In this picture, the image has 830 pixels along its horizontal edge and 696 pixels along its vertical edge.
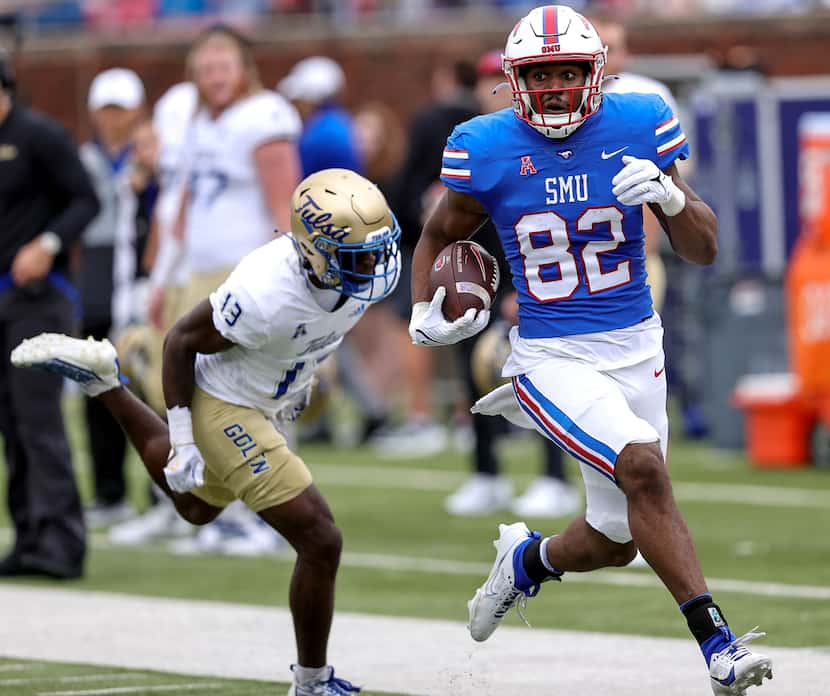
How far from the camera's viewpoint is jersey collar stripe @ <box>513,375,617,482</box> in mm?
5391

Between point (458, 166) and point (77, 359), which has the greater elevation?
point (458, 166)

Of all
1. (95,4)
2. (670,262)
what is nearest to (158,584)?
(670,262)

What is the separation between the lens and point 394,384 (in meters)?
15.3

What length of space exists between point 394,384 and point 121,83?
17.5 feet

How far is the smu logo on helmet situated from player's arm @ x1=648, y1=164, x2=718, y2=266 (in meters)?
0.94

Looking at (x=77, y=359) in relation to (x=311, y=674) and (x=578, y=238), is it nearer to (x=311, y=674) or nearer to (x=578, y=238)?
(x=311, y=674)

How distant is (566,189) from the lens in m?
5.55

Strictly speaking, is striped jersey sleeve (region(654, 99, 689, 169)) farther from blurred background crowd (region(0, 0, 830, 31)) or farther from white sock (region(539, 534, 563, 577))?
blurred background crowd (region(0, 0, 830, 31))

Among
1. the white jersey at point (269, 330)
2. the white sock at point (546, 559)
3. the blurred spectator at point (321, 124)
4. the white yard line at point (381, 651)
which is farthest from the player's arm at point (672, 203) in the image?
the blurred spectator at point (321, 124)

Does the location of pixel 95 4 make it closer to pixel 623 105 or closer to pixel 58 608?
pixel 58 608

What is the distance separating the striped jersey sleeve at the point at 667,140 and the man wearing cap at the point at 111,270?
5.25 m

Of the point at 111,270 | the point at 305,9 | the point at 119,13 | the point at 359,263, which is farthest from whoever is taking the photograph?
the point at 119,13

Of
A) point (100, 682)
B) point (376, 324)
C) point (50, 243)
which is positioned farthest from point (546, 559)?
point (376, 324)

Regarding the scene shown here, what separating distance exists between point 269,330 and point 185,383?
1.11 feet
